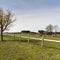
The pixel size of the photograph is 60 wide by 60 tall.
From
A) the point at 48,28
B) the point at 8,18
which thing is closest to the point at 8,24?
the point at 8,18

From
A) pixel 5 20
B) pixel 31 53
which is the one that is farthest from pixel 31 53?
pixel 5 20

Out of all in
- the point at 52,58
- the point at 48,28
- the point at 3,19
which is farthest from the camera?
the point at 48,28

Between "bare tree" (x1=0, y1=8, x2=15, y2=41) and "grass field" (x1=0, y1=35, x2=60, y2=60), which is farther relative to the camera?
"bare tree" (x1=0, y1=8, x2=15, y2=41)

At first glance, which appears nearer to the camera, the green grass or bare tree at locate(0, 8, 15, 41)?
the green grass

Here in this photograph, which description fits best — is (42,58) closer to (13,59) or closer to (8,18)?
(13,59)

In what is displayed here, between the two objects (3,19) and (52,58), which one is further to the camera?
(3,19)

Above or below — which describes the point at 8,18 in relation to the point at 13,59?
above

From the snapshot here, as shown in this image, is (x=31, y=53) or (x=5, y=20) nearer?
(x=31, y=53)

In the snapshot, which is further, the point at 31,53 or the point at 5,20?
the point at 5,20

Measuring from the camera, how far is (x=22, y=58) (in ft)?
43.9

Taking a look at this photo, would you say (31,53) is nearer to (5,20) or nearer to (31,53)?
(31,53)

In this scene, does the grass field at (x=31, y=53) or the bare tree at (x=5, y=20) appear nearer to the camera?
the grass field at (x=31, y=53)

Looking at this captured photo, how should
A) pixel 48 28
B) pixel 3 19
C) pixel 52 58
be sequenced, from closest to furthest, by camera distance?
pixel 52 58 → pixel 3 19 → pixel 48 28

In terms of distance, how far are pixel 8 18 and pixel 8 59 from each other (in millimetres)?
23568
